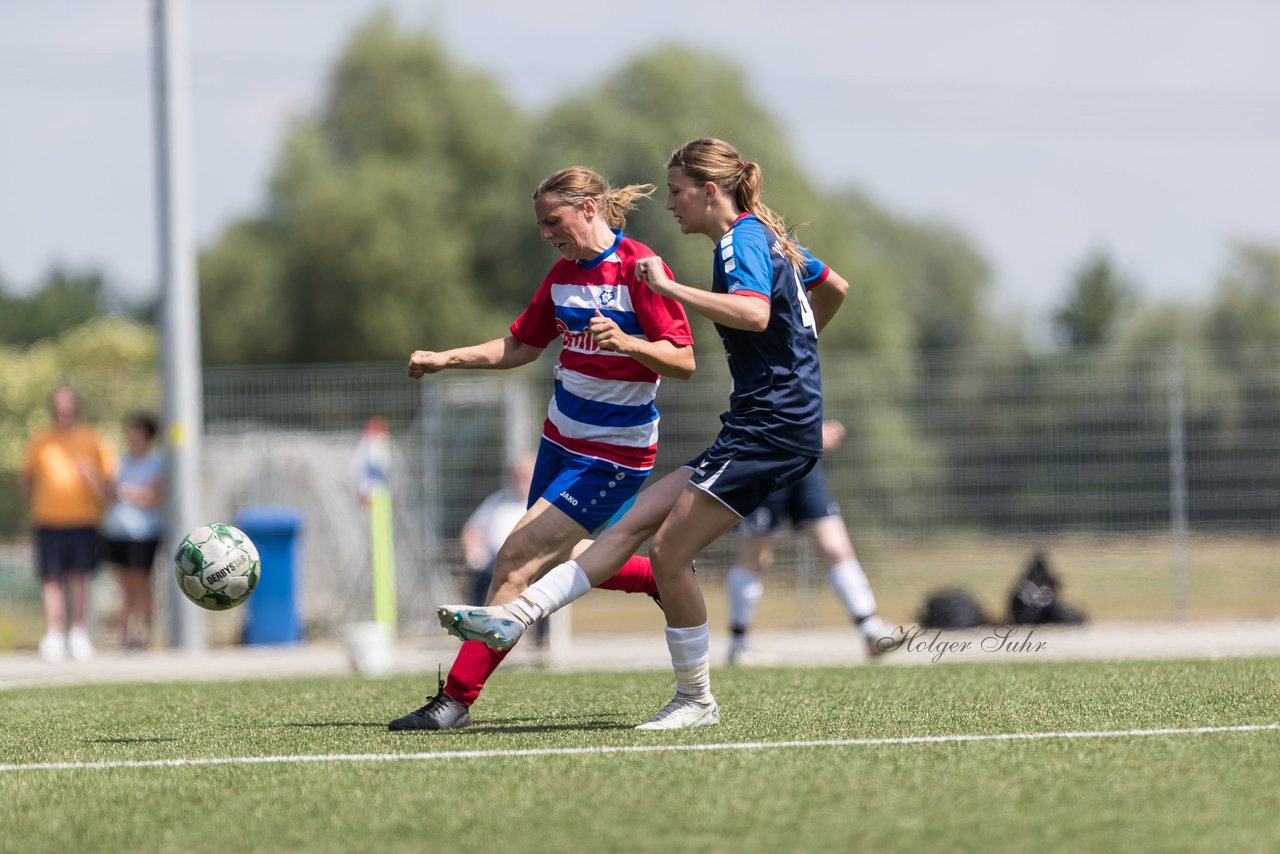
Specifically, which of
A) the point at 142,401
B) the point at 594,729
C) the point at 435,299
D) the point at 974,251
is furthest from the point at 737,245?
the point at 974,251

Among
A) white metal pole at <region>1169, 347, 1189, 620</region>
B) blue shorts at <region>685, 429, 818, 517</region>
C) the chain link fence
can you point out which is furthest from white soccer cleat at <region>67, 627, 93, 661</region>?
white metal pole at <region>1169, 347, 1189, 620</region>

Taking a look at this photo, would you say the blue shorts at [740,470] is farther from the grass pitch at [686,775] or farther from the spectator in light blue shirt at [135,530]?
the spectator in light blue shirt at [135,530]

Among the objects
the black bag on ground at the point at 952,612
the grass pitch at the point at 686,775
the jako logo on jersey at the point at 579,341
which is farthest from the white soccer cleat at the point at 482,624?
the black bag on ground at the point at 952,612

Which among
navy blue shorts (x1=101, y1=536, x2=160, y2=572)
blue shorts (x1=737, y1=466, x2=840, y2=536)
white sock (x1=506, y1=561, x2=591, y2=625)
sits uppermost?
white sock (x1=506, y1=561, x2=591, y2=625)

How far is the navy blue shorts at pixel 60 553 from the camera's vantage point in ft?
46.8

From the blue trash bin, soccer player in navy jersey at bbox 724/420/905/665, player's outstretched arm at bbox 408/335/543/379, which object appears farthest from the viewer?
the blue trash bin

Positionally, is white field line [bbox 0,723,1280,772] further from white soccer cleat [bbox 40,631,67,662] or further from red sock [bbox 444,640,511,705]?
white soccer cleat [bbox 40,631,67,662]

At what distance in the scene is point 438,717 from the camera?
6066 mm

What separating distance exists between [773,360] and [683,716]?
4.28 ft

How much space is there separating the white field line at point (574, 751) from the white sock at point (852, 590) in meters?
4.58

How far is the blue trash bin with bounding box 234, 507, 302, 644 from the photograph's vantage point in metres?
15.7

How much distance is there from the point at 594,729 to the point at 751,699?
1.12 m

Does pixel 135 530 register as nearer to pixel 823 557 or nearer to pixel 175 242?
pixel 175 242

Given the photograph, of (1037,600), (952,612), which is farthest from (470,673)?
(1037,600)
